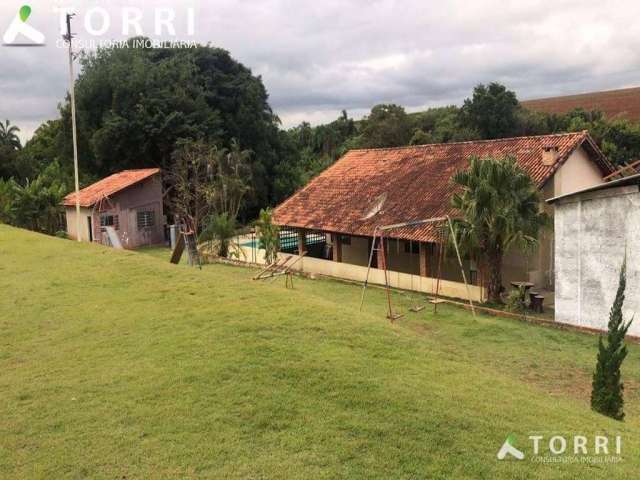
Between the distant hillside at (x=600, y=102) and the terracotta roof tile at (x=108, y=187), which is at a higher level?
the distant hillside at (x=600, y=102)

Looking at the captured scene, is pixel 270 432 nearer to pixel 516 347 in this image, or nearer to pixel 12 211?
pixel 516 347

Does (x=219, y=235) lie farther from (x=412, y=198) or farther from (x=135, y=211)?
(x=412, y=198)

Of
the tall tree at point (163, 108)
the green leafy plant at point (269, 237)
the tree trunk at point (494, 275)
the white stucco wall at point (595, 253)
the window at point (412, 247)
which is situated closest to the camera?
the white stucco wall at point (595, 253)

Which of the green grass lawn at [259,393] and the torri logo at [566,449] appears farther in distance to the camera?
the torri logo at [566,449]

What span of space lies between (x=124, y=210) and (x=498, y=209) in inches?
876

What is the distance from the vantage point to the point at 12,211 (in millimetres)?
32188

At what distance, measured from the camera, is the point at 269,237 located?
80.2 feet

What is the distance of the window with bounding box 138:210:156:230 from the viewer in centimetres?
3291

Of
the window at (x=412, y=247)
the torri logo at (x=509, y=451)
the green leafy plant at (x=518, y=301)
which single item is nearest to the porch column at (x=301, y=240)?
the window at (x=412, y=247)

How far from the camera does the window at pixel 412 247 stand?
21125mm

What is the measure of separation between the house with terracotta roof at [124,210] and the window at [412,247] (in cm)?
1684

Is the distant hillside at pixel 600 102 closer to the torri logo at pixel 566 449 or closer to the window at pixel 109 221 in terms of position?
the window at pixel 109 221

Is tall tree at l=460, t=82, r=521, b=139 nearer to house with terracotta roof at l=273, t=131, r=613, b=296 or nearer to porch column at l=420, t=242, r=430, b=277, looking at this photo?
house with terracotta roof at l=273, t=131, r=613, b=296

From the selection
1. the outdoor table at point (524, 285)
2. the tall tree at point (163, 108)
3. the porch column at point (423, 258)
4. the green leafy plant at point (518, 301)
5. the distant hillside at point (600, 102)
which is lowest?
the green leafy plant at point (518, 301)
